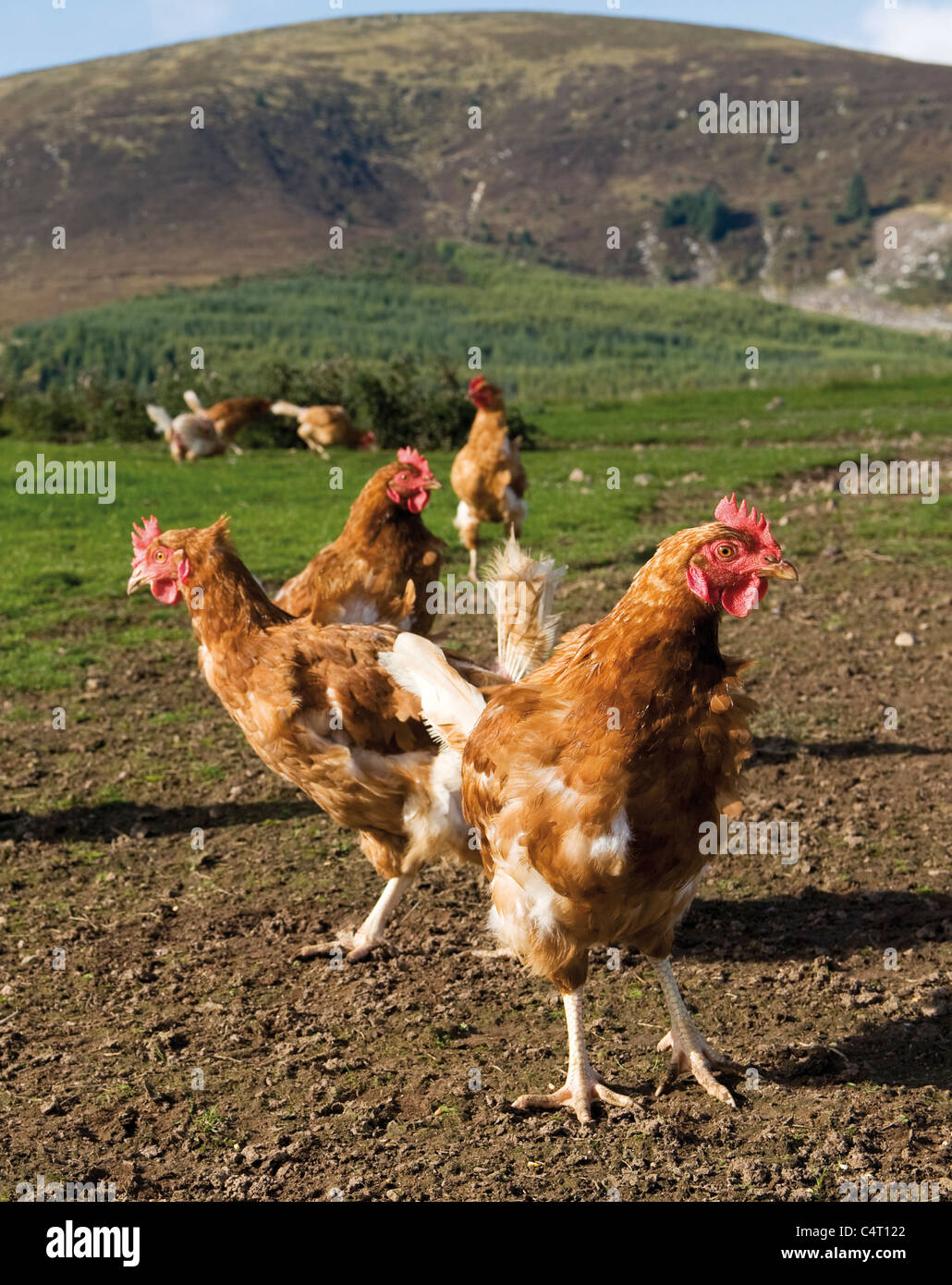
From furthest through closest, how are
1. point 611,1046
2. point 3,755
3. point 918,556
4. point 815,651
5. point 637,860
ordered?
1. point 918,556
2. point 815,651
3. point 3,755
4. point 611,1046
5. point 637,860

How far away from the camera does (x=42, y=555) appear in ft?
45.6

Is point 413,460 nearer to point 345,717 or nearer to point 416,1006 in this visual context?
point 345,717

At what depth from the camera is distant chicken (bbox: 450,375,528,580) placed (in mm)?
12344

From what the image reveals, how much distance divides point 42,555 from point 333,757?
1015cm

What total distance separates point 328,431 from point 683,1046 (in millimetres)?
21039

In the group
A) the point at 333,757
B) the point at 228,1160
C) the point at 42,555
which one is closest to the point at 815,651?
the point at 333,757

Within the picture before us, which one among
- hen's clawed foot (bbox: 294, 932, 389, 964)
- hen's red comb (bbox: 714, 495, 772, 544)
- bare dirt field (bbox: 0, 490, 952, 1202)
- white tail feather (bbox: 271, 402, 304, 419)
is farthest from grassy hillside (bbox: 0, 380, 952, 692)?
hen's red comb (bbox: 714, 495, 772, 544)

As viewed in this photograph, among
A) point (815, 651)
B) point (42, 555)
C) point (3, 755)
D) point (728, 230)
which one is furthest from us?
point (728, 230)

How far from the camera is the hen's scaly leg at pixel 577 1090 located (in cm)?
391

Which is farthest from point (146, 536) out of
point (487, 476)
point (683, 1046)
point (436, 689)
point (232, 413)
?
point (232, 413)

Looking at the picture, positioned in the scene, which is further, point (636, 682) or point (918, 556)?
point (918, 556)

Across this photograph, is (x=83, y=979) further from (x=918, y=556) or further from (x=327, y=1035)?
(x=918, y=556)

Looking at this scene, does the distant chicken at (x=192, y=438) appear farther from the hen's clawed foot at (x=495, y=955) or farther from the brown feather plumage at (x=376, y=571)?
the hen's clawed foot at (x=495, y=955)

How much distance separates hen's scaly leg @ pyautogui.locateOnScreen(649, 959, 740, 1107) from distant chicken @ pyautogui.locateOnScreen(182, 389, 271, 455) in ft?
72.2
